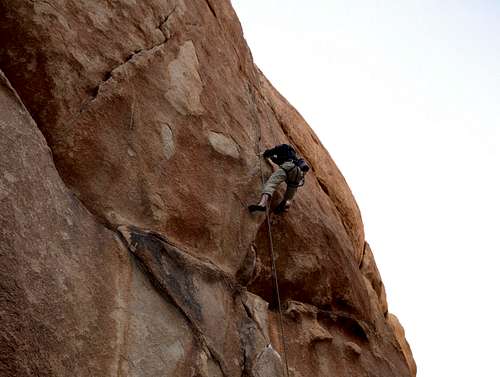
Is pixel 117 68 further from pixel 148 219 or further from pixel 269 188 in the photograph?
pixel 269 188

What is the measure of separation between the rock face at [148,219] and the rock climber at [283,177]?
241 mm

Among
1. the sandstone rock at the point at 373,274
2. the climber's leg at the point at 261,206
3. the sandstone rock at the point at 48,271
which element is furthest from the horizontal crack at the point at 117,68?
the sandstone rock at the point at 373,274

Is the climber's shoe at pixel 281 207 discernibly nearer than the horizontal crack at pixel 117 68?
No

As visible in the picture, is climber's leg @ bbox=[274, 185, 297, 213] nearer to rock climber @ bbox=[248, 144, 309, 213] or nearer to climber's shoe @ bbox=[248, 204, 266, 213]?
rock climber @ bbox=[248, 144, 309, 213]

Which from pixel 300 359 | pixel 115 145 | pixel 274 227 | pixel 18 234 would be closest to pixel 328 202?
pixel 274 227

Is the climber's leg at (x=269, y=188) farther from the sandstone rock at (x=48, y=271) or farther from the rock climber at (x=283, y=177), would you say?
the sandstone rock at (x=48, y=271)

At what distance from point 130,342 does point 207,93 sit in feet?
14.3

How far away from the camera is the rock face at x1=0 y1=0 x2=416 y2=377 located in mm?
4406

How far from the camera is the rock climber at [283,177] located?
7.84 meters

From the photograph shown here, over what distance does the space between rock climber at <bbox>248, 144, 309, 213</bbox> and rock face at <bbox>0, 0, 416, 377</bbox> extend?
0.79 ft

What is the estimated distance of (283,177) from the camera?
8.23 metres

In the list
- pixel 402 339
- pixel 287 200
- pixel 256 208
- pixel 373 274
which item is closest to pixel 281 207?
pixel 287 200

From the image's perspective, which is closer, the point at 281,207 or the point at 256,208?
A: the point at 256,208

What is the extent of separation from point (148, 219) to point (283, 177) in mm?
2926
